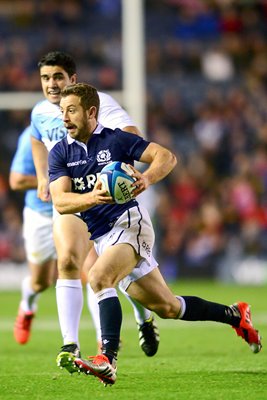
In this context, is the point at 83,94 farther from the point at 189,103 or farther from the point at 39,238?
the point at 189,103

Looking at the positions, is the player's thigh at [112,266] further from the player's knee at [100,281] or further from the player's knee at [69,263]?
the player's knee at [69,263]

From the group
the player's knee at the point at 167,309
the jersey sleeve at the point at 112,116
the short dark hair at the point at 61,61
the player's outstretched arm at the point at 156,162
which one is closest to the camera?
the player's outstretched arm at the point at 156,162

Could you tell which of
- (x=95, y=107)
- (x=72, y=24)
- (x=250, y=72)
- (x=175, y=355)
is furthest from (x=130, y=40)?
(x=95, y=107)

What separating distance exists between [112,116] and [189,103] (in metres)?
12.1

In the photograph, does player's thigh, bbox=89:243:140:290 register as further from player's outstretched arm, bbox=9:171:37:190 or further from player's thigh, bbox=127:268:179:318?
player's outstretched arm, bbox=9:171:37:190

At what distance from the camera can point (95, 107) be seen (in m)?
6.60

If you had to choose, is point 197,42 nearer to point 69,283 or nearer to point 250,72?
point 250,72

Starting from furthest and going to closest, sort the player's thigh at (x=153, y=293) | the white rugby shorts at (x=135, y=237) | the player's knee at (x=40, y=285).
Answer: the player's knee at (x=40, y=285), the player's thigh at (x=153, y=293), the white rugby shorts at (x=135, y=237)

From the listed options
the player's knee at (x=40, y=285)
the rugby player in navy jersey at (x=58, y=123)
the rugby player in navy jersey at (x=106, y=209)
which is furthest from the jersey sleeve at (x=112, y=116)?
the player's knee at (x=40, y=285)

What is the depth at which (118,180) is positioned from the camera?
6.16 m

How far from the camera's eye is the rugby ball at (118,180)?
615 cm

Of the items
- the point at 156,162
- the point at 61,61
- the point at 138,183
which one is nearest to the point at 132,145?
the point at 156,162

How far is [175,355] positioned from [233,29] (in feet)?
42.6

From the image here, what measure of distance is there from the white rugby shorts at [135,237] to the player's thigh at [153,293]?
4cm
